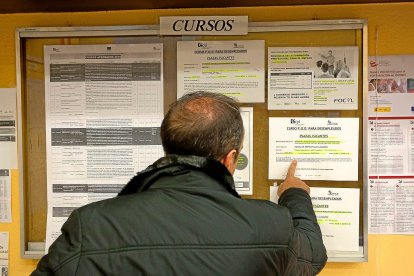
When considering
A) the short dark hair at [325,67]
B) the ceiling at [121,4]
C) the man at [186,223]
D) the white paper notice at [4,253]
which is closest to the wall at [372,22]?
the ceiling at [121,4]

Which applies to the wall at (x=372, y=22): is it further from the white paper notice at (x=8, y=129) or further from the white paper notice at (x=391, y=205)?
the white paper notice at (x=8, y=129)

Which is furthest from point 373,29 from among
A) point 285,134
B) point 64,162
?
point 64,162

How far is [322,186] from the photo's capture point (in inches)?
54.9

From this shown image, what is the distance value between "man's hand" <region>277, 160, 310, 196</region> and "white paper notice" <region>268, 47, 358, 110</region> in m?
0.18

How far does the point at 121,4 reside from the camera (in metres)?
1.42

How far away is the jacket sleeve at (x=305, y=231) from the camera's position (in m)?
1.06

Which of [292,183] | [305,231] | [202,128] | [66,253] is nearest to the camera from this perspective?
[66,253]

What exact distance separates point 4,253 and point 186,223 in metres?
0.92

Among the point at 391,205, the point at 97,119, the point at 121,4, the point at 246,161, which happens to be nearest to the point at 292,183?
the point at 246,161

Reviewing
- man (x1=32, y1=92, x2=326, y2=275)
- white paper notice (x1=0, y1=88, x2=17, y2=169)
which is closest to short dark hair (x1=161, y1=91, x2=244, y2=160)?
man (x1=32, y1=92, x2=326, y2=275)

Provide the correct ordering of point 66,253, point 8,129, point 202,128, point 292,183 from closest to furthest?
point 66,253 < point 202,128 < point 292,183 < point 8,129

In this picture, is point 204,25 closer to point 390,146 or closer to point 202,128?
point 202,128

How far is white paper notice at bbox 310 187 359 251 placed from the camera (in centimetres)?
138

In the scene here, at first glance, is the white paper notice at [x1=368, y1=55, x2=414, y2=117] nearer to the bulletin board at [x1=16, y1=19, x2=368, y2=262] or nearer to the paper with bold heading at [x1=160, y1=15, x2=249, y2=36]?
the bulletin board at [x1=16, y1=19, x2=368, y2=262]
